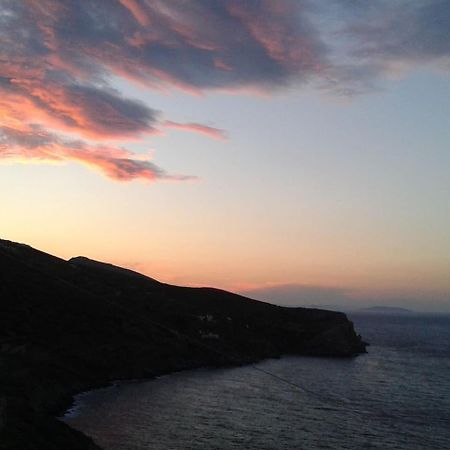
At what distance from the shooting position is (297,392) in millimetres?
85312

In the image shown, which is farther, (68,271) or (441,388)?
(68,271)

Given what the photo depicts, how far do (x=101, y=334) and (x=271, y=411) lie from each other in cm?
4438

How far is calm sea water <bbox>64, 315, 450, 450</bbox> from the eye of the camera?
5538 cm

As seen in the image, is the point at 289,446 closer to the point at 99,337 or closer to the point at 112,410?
the point at 112,410

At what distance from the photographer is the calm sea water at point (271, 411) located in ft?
182

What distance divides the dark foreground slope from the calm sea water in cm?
660

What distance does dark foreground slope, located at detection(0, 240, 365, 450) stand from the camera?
207ft

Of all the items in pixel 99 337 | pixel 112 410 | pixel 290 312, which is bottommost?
pixel 112 410

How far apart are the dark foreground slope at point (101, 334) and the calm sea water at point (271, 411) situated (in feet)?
21.6

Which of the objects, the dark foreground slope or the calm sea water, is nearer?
the calm sea water

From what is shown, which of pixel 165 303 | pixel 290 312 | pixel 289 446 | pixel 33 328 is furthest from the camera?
pixel 290 312

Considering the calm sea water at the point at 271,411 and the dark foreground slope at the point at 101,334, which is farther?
the dark foreground slope at the point at 101,334

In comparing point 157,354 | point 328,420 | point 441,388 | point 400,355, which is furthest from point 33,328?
point 400,355

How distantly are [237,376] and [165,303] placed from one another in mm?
53257
